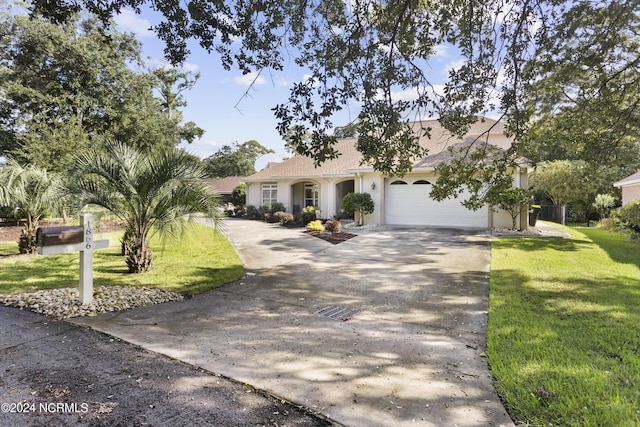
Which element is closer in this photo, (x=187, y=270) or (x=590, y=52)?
(x=590, y=52)

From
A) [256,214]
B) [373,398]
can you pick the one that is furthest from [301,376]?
[256,214]

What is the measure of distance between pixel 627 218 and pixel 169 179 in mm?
17456

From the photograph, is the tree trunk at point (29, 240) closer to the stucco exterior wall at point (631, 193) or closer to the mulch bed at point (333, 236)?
the mulch bed at point (333, 236)

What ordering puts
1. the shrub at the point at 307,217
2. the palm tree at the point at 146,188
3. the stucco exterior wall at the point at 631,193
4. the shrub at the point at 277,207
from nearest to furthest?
the palm tree at the point at 146,188 < the stucco exterior wall at the point at 631,193 < the shrub at the point at 307,217 < the shrub at the point at 277,207

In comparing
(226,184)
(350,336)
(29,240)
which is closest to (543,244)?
(350,336)

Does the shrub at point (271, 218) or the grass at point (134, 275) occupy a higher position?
the shrub at point (271, 218)

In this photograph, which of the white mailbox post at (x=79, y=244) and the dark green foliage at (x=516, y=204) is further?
the dark green foliage at (x=516, y=204)

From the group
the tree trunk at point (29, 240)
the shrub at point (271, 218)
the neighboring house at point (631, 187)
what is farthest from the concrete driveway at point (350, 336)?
the neighboring house at point (631, 187)

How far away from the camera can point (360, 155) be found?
21.1m

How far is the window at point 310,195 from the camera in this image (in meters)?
23.8

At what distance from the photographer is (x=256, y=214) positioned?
2431 centimetres

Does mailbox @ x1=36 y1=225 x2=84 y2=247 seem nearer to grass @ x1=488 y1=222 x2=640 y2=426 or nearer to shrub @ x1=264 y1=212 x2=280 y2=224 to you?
grass @ x1=488 y1=222 x2=640 y2=426

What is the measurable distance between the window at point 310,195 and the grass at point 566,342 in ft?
52.0

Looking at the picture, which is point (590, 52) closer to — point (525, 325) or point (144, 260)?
point (525, 325)
